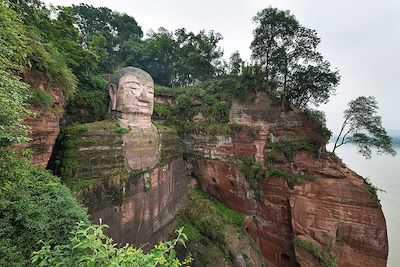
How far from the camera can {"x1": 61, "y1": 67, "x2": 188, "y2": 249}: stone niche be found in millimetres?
7879

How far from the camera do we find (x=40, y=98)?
5.87 m

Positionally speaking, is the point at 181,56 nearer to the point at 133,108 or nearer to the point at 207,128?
Answer: the point at 207,128

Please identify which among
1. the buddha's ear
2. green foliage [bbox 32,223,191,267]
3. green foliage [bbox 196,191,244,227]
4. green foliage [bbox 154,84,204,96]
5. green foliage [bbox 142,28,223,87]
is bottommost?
green foliage [bbox 196,191,244,227]

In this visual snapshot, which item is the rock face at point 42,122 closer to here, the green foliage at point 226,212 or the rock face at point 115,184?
the rock face at point 115,184

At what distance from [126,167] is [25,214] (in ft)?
18.3

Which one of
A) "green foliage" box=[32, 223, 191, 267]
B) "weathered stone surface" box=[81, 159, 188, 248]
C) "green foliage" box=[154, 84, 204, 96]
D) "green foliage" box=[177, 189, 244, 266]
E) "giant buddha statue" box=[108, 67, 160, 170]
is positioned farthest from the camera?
"green foliage" box=[154, 84, 204, 96]

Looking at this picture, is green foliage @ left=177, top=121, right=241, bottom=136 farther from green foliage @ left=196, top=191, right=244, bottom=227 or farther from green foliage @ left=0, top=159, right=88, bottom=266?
green foliage @ left=0, top=159, right=88, bottom=266

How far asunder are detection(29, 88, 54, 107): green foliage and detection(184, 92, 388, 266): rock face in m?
10.2

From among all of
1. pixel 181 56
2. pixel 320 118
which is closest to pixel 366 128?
pixel 320 118

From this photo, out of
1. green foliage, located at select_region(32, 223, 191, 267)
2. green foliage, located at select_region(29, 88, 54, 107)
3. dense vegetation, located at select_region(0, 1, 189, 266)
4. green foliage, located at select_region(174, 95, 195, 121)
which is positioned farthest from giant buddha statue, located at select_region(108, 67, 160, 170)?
green foliage, located at select_region(32, 223, 191, 267)

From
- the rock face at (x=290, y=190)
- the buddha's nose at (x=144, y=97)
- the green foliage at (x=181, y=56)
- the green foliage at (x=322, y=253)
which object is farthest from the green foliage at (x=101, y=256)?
the green foliage at (x=181, y=56)

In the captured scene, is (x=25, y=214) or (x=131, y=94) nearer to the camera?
(x=25, y=214)

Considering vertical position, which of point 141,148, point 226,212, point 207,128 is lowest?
point 226,212

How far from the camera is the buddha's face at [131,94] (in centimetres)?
991
